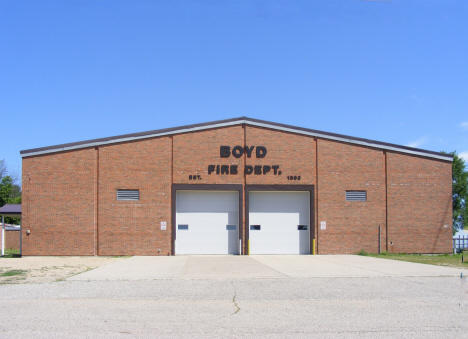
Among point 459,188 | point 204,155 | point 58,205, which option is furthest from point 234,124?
point 459,188

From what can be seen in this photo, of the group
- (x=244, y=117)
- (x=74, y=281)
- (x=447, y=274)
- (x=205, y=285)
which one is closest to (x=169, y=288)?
(x=205, y=285)

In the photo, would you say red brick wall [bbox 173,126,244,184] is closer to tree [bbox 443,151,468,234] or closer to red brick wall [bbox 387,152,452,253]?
red brick wall [bbox 387,152,452,253]

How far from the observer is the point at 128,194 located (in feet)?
88.4

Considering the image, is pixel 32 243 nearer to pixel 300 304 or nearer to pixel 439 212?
pixel 300 304

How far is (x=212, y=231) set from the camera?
90.7 ft

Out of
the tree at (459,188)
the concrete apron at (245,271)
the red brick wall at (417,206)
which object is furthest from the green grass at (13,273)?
the tree at (459,188)

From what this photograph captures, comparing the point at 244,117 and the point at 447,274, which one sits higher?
the point at 244,117

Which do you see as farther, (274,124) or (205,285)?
(274,124)

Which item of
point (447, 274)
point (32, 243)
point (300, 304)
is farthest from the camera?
point (32, 243)

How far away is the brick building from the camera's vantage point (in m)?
26.6

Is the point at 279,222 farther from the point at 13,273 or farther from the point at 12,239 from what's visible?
the point at 12,239

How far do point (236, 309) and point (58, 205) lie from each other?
19116 mm

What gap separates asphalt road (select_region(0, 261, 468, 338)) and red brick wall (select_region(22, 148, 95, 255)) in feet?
39.9

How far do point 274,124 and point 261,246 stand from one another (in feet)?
24.0
